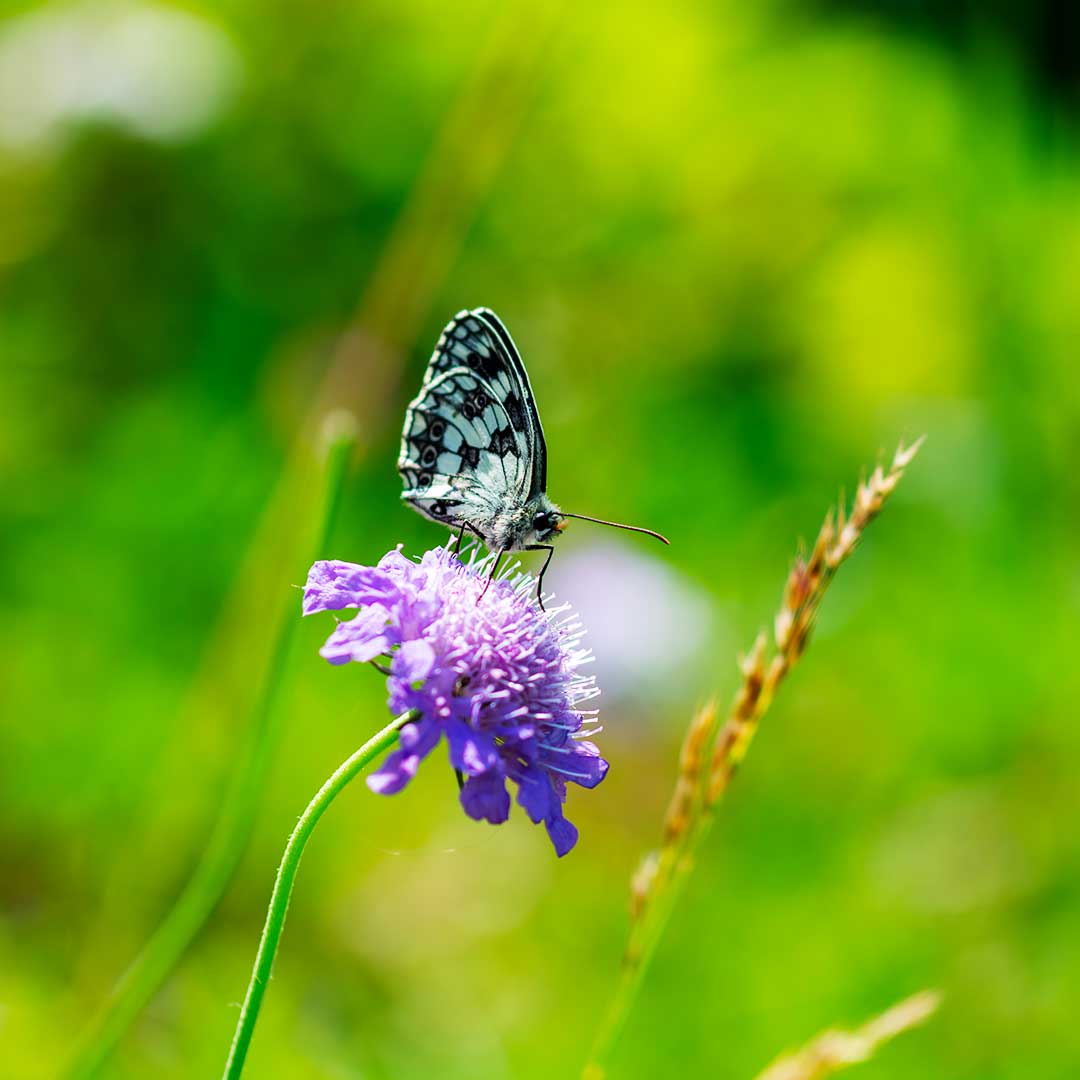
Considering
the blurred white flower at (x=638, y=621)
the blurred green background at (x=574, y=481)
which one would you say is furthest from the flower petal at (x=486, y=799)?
the blurred white flower at (x=638, y=621)

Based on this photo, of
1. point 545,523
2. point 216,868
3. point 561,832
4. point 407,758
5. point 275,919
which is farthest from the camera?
point 545,523

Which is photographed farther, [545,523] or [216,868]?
[545,523]

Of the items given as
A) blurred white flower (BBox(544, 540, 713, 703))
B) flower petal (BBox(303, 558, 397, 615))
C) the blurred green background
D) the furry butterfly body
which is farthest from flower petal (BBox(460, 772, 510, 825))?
blurred white flower (BBox(544, 540, 713, 703))

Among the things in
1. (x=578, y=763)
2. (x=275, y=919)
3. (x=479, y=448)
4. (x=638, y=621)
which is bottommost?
(x=275, y=919)

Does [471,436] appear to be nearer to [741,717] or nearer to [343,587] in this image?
[343,587]

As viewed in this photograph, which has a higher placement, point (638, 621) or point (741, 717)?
point (638, 621)

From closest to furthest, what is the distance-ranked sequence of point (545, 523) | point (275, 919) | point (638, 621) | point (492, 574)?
point (275, 919)
point (492, 574)
point (545, 523)
point (638, 621)

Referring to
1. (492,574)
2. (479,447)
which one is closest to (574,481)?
(479,447)
